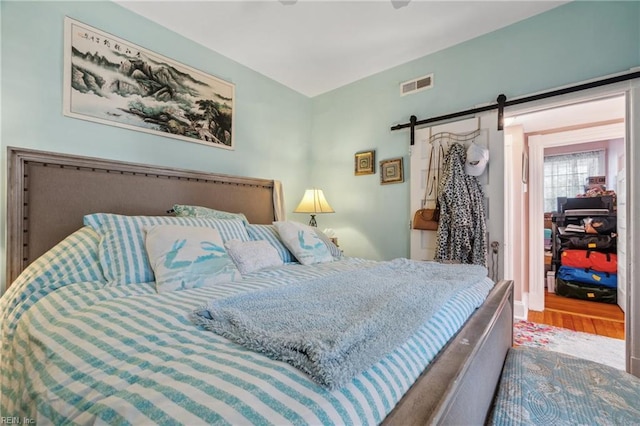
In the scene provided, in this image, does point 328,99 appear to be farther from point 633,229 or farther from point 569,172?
point 569,172

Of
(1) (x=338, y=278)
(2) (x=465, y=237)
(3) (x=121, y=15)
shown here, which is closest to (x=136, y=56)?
(3) (x=121, y=15)

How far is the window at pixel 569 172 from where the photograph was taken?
472 cm

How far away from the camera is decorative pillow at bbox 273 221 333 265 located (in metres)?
1.99

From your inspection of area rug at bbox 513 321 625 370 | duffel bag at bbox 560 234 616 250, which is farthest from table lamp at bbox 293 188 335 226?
duffel bag at bbox 560 234 616 250

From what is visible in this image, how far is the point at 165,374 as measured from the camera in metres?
0.57

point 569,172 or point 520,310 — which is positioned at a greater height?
point 569,172

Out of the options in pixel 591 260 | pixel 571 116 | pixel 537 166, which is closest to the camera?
pixel 571 116

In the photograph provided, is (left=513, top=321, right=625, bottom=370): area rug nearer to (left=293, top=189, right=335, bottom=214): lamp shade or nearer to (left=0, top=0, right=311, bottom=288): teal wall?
(left=293, top=189, right=335, bottom=214): lamp shade

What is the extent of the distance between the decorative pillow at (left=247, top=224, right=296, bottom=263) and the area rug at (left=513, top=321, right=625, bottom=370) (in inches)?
80.4

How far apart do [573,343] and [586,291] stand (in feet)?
5.63

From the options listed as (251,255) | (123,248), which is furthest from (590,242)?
(123,248)

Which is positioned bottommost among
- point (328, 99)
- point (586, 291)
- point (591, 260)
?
point (586, 291)

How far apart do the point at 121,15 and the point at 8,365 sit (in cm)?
226

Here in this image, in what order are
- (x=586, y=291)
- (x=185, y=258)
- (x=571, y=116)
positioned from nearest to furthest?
1. (x=185, y=258)
2. (x=571, y=116)
3. (x=586, y=291)
